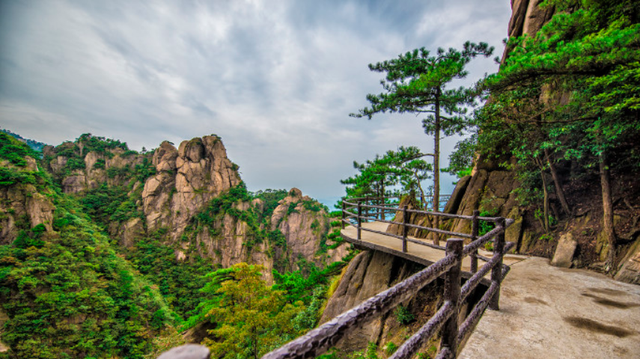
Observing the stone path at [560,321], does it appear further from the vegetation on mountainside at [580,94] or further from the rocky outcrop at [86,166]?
the rocky outcrop at [86,166]

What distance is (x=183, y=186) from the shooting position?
4781 centimetres

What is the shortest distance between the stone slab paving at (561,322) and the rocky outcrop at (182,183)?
173ft

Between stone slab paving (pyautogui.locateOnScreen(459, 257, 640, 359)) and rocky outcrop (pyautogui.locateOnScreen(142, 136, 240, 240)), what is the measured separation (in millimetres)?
52874

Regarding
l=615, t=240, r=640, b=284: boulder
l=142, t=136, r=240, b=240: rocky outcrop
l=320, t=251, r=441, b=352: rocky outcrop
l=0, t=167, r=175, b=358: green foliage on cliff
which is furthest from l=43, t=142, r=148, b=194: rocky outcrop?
l=615, t=240, r=640, b=284: boulder

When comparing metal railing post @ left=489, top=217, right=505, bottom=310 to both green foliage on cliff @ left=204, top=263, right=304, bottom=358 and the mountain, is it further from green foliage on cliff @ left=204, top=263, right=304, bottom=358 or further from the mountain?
the mountain

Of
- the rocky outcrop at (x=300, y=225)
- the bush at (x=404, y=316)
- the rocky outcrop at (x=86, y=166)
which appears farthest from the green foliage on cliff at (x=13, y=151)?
the bush at (x=404, y=316)

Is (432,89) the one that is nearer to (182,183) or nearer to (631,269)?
(631,269)

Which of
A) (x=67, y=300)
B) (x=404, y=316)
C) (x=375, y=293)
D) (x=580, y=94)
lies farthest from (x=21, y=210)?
(x=580, y=94)

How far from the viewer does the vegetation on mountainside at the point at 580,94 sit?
11.2ft

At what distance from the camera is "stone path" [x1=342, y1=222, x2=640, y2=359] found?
219 centimetres

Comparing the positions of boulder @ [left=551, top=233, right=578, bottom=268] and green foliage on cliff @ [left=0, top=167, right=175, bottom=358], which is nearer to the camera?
boulder @ [left=551, top=233, right=578, bottom=268]

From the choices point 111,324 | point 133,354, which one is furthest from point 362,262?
point 111,324

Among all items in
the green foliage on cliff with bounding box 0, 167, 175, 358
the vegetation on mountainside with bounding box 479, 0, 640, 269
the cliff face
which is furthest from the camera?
the cliff face

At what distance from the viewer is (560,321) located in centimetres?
272
